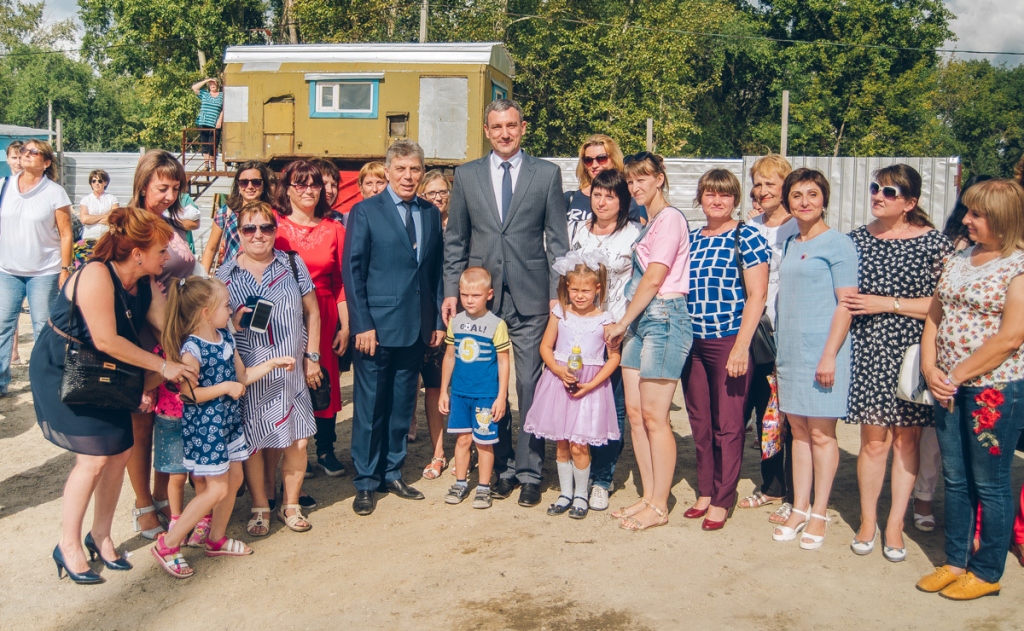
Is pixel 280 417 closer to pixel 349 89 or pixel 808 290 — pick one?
pixel 808 290

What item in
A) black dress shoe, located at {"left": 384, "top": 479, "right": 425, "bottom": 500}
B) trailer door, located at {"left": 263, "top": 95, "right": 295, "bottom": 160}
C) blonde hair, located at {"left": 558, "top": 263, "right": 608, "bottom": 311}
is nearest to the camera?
blonde hair, located at {"left": 558, "top": 263, "right": 608, "bottom": 311}

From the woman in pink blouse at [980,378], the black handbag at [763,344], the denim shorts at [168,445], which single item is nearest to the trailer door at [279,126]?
the denim shorts at [168,445]

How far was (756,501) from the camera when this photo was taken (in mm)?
5012

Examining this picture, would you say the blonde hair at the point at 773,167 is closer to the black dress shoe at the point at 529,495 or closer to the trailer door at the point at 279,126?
the black dress shoe at the point at 529,495

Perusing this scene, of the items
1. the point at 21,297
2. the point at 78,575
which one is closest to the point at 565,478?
the point at 78,575

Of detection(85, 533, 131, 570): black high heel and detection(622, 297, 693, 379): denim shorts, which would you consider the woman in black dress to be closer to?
detection(85, 533, 131, 570): black high heel

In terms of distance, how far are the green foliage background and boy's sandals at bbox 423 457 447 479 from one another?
21.5 metres

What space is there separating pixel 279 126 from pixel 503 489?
12952mm

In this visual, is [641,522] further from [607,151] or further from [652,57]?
[652,57]

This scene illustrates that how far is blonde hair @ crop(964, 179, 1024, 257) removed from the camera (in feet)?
11.8

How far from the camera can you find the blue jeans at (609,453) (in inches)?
193

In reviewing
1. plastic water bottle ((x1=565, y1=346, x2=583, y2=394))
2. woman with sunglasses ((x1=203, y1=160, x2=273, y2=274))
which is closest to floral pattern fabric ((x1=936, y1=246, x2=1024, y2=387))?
plastic water bottle ((x1=565, y1=346, x2=583, y2=394))

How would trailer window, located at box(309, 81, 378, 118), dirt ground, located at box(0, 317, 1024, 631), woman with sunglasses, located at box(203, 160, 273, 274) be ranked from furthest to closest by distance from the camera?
trailer window, located at box(309, 81, 378, 118) → woman with sunglasses, located at box(203, 160, 273, 274) → dirt ground, located at box(0, 317, 1024, 631)

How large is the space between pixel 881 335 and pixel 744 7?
3386cm
